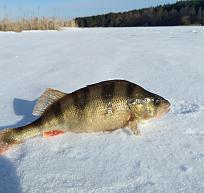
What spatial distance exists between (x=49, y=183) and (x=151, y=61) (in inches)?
176

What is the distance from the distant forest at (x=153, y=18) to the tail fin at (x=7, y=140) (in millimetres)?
28143

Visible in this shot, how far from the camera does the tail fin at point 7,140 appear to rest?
7.58ft

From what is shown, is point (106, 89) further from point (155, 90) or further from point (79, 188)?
point (155, 90)

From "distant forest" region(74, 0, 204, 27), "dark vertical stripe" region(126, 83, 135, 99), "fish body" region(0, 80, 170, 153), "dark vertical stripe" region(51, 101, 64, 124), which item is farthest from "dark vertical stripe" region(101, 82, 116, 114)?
"distant forest" region(74, 0, 204, 27)

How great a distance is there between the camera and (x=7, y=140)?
7.67ft

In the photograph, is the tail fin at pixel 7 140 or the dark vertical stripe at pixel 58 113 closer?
the tail fin at pixel 7 140

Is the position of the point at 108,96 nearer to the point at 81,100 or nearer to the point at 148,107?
the point at 81,100

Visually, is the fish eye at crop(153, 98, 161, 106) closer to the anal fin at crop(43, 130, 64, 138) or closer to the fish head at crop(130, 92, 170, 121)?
the fish head at crop(130, 92, 170, 121)

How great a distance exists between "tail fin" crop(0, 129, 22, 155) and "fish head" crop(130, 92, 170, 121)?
0.81m

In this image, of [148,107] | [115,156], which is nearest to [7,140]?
[115,156]

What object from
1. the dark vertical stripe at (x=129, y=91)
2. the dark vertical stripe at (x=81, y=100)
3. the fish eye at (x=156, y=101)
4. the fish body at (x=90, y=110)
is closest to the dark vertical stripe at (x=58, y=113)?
the fish body at (x=90, y=110)

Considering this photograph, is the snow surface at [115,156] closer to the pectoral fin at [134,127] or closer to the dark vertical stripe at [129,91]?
the pectoral fin at [134,127]

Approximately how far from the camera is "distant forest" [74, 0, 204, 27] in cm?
3122

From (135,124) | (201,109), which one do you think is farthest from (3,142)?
(201,109)
